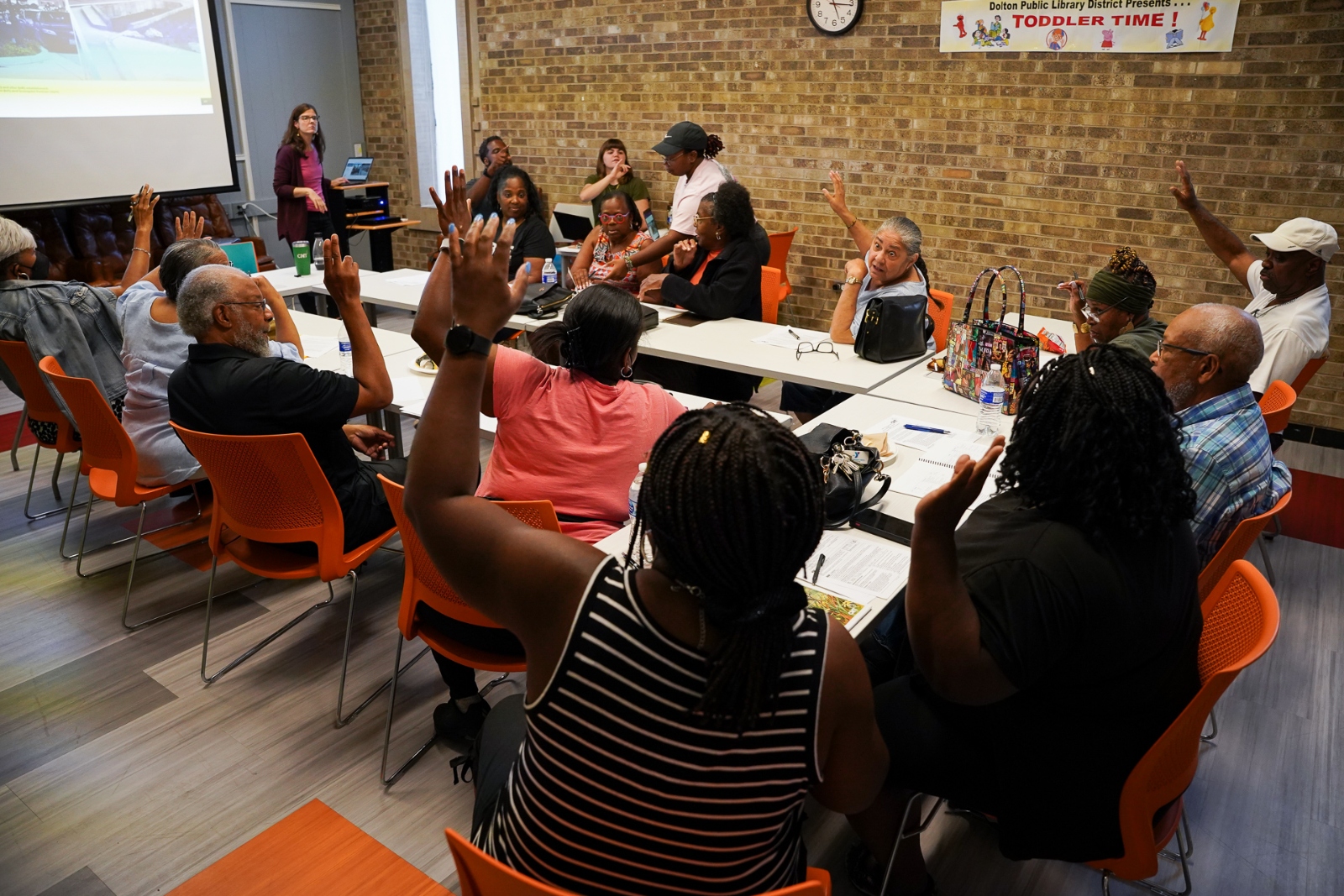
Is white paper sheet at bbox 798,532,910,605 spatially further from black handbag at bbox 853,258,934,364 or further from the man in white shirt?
the man in white shirt

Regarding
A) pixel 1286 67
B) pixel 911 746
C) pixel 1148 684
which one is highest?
pixel 1286 67

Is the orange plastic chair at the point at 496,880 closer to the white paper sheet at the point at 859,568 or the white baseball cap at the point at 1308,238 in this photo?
the white paper sheet at the point at 859,568

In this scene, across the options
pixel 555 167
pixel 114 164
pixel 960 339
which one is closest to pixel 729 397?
pixel 960 339

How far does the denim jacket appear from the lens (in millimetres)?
3434

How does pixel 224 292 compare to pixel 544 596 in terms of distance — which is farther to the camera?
pixel 224 292

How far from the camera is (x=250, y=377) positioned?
2516 millimetres

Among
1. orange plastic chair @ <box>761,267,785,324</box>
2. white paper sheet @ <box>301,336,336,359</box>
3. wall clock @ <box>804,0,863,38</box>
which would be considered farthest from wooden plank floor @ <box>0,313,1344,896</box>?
wall clock @ <box>804,0,863,38</box>

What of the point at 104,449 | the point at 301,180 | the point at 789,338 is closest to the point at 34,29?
the point at 301,180

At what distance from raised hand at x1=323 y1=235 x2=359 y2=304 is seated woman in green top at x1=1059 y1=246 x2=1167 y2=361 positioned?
228 cm

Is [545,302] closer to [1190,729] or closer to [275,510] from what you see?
[275,510]

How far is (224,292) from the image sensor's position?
2.55 m

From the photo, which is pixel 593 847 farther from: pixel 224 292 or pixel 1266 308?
pixel 1266 308

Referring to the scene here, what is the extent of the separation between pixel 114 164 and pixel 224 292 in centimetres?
522

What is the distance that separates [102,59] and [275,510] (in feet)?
18.5
